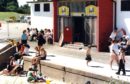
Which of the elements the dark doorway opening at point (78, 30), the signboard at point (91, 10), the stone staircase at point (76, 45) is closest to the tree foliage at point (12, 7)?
the dark doorway opening at point (78, 30)

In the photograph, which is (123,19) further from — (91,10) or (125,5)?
(91,10)

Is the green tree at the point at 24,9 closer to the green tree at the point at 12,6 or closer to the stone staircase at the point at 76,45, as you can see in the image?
the green tree at the point at 12,6

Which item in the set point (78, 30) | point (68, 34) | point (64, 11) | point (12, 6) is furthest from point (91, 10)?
point (12, 6)

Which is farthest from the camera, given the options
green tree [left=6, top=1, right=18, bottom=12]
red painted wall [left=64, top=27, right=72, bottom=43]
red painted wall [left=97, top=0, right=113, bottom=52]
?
green tree [left=6, top=1, right=18, bottom=12]

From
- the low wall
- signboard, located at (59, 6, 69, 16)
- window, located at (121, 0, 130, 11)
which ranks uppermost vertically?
window, located at (121, 0, 130, 11)

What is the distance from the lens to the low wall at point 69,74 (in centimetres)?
2145

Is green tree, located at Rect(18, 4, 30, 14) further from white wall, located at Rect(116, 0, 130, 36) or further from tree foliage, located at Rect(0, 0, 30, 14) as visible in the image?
white wall, located at Rect(116, 0, 130, 36)

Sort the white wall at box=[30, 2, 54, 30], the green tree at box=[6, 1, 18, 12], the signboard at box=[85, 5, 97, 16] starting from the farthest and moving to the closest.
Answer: the green tree at box=[6, 1, 18, 12]
the white wall at box=[30, 2, 54, 30]
the signboard at box=[85, 5, 97, 16]

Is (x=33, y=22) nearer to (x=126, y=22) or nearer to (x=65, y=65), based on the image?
(x=126, y=22)

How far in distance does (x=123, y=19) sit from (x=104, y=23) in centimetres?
145

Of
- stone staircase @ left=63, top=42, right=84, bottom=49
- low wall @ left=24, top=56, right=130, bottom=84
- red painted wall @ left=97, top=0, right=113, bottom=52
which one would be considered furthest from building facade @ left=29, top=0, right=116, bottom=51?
low wall @ left=24, top=56, right=130, bottom=84

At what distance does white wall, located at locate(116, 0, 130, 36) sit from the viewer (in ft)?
98.6

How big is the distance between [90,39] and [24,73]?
7258 millimetres

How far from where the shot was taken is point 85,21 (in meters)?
33.2
